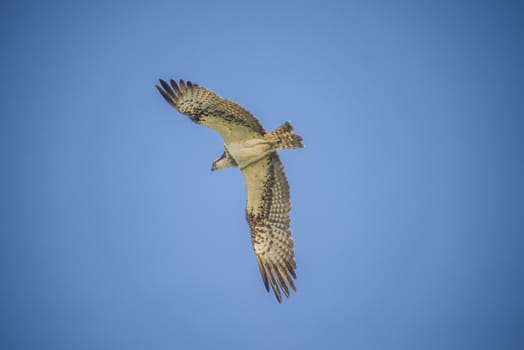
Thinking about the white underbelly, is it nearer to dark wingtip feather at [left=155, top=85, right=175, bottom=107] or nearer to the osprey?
the osprey

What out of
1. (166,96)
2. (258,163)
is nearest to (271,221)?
(258,163)

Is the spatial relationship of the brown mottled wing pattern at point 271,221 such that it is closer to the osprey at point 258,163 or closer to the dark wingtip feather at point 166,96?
the osprey at point 258,163

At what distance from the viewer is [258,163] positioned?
794 centimetres

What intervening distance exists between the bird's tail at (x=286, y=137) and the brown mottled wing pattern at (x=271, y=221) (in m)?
0.66

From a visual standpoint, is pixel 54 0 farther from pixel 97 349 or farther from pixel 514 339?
pixel 514 339

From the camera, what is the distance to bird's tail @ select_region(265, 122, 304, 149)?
7.09m

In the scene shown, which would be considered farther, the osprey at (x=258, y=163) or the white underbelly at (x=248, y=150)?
the white underbelly at (x=248, y=150)

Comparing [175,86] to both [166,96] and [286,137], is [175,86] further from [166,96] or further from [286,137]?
[286,137]

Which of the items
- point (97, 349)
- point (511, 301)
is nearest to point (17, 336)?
point (97, 349)

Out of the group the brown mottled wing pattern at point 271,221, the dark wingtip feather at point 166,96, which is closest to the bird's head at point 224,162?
the brown mottled wing pattern at point 271,221

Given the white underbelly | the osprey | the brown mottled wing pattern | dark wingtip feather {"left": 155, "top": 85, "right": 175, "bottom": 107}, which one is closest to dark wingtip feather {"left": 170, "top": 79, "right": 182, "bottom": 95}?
the osprey

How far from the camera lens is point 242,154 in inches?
306

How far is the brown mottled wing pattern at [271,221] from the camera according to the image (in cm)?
801

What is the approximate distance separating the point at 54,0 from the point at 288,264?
195 feet
